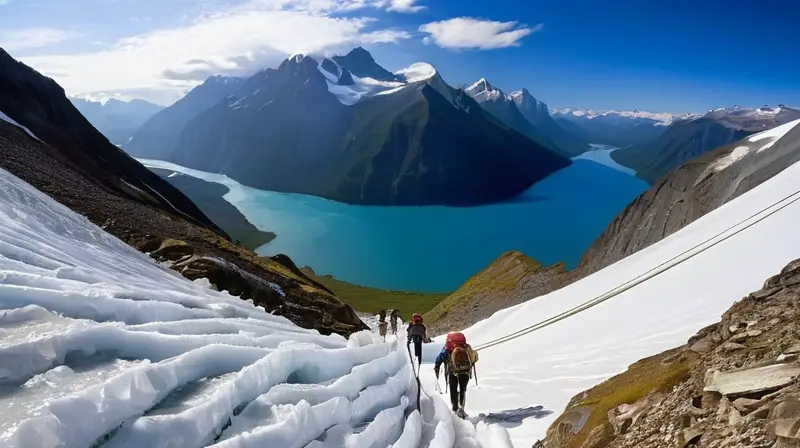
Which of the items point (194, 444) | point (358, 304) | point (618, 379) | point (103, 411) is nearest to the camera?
point (103, 411)

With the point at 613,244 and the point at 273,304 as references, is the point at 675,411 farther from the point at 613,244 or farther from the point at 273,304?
the point at 613,244

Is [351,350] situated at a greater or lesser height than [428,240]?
greater

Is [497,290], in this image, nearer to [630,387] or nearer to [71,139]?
[630,387]

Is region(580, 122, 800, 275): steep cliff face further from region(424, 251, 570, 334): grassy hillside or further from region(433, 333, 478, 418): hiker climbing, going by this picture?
region(433, 333, 478, 418): hiker climbing

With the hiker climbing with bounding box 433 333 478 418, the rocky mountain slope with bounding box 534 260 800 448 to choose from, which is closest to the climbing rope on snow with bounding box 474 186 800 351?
the hiker climbing with bounding box 433 333 478 418

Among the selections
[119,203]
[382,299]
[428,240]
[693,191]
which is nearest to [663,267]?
[693,191]

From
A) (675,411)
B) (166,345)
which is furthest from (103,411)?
(675,411)
